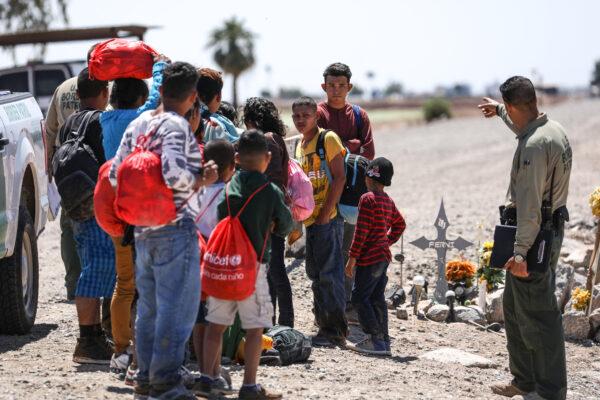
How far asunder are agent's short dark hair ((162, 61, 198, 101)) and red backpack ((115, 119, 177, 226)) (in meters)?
0.19

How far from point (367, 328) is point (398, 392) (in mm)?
1266

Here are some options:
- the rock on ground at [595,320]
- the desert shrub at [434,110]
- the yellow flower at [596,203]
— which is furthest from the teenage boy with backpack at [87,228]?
the desert shrub at [434,110]

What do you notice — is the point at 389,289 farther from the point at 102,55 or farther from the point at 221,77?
the point at 102,55

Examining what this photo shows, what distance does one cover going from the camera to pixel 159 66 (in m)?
6.41

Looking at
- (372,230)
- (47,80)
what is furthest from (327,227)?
(47,80)

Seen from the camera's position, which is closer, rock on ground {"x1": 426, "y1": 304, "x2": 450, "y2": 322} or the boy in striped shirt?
the boy in striped shirt

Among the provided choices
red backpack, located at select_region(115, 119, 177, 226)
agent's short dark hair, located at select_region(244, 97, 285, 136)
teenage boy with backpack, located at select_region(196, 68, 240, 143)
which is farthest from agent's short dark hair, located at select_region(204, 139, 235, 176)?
agent's short dark hair, located at select_region(244, 97, 285, 136)

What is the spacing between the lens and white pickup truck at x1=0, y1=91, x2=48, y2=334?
8.06 metres

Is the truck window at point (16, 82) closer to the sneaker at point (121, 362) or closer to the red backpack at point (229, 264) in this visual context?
the sneaker at point (121, 362)

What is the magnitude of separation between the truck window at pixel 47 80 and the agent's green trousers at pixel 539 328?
15149 millimetres

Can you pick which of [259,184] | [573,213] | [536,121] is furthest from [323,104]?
[573,213]

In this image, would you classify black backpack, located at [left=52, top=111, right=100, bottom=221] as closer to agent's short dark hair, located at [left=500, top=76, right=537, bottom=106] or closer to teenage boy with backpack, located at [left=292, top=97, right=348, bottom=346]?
teenage boy with backpack, located at [left=292, top=97, right=348, bottom=346]

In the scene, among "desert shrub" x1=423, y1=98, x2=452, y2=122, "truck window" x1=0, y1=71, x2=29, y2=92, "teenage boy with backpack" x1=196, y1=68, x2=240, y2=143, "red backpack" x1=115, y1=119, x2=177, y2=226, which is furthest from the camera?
"desert shrub" x1=423, y1=98, x2=452, y2=122

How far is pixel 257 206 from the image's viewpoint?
6273 millimetres
